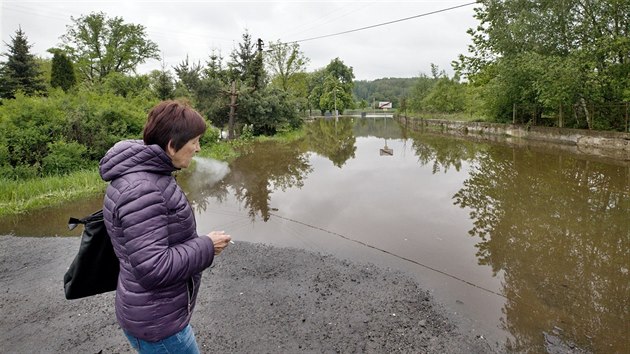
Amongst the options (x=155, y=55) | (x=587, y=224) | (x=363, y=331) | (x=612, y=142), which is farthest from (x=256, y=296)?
(x=155, y=55)

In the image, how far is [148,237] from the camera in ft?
4.27

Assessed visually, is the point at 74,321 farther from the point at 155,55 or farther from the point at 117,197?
the point at 155,55

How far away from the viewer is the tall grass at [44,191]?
272 inches

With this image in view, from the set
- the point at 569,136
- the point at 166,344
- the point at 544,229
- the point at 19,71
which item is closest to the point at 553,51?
the point at 569,136

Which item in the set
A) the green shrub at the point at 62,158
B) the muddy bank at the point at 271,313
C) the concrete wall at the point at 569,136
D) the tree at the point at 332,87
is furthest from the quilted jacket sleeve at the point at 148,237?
the tree at the point at 332,87

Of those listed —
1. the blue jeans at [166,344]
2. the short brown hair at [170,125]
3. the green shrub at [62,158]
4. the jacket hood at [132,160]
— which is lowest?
the blue jeans at [166,344]

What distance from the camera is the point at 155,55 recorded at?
37.2m

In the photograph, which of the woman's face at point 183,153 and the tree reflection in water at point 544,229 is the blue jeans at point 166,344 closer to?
the woman's face at point 183,153

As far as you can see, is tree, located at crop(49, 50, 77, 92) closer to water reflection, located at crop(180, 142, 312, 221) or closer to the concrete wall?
water reflection, located at crop(180, 142, 312, 221)

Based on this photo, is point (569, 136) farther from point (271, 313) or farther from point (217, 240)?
point (217, 240)

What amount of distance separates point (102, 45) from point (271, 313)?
3868 centimetres

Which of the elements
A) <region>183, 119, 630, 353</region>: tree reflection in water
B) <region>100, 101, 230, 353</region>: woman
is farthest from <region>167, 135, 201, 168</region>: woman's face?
<region>183, 119, 630, 353</region>: tree reflection in water

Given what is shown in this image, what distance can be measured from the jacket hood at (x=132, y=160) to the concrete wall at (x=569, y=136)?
16.0 meters

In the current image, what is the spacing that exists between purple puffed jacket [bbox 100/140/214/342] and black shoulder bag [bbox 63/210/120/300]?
0.63 feet
